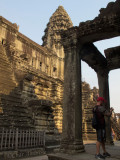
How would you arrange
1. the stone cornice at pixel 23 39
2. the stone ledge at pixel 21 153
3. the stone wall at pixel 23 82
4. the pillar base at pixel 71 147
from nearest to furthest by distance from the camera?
the pillar base at pixel 71 147, the stone ledge at pixel 21 153, the stone wall at pixel 23 82, the stone cornice at pixel 23 39

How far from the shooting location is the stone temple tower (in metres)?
35.2

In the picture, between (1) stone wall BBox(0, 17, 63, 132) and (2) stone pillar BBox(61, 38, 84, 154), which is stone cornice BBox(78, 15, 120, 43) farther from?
(1) stone wall BBox(0, 17, 63, 132)

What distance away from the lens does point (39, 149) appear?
26.0 feet

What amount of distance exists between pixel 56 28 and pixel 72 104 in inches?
1388

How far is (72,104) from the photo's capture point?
5207 millimetres

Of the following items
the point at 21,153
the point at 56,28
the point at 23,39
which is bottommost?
the point at 21,153

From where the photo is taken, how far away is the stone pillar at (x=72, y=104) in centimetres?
489

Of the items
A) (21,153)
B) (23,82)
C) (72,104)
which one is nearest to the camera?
(72,104)

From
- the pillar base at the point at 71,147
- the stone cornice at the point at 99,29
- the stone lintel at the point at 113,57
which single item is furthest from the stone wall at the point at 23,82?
the stone cornice at the point at 99,29

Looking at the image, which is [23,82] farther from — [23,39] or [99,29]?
[23,39]

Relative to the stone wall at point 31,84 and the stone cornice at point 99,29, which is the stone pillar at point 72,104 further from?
the stone wall at point 31,84

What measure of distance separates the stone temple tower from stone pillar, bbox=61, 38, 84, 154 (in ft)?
91.5

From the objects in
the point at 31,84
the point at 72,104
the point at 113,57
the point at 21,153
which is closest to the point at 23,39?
the point at 31,84

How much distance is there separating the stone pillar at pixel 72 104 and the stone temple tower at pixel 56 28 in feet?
91.5
